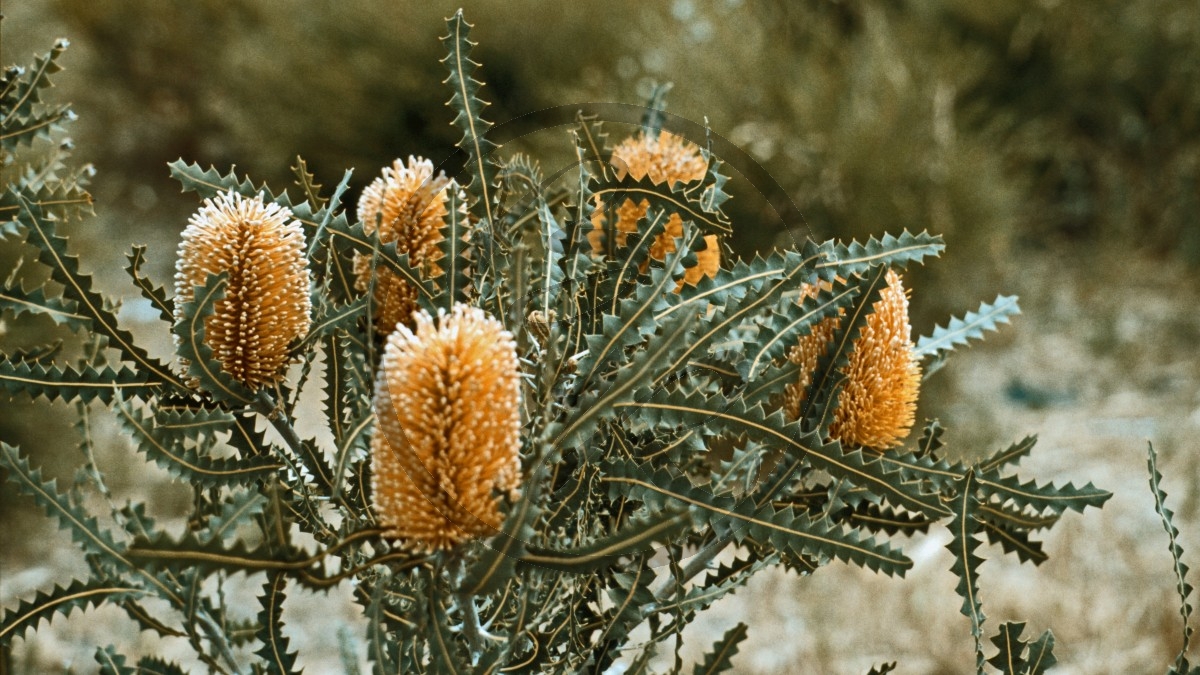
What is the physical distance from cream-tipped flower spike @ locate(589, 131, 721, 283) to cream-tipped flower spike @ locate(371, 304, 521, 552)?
177 millimetres

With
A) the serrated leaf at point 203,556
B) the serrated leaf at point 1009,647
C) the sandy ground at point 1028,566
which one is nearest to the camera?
the serrated leaf at point 203,556

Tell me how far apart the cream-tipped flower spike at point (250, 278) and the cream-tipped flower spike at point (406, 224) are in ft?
0.14

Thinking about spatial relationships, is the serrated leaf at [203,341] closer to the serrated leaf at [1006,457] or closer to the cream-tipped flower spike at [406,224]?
the cream-tipped flower spike at [406,224]

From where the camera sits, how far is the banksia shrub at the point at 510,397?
396 millimetres

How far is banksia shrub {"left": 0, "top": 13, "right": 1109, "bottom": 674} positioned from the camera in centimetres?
40

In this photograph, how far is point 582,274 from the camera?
0.52 meters

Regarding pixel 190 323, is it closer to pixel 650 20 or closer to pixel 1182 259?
pixel 650 20

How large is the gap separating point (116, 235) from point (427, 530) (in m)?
4.47

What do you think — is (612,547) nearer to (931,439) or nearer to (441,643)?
(441,643)

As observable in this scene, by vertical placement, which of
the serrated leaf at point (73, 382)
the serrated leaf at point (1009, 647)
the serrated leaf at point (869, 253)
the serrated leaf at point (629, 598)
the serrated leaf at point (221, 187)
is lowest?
the serrated leaf at point (629, 598)

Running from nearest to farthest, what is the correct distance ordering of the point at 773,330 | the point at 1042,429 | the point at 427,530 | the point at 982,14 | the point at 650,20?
the point at 427,530
the point at 773,330
the point at 1042,429
the point at 650,20
the point at 982,14

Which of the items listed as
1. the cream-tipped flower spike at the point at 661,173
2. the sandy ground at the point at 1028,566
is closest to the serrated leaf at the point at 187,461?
the cream-tipped flower spike at the point at 661,173

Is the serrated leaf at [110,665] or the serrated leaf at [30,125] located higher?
the serrated leaf at [30,125]

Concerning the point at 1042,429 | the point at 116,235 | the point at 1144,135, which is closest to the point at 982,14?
the point at 1144,135
